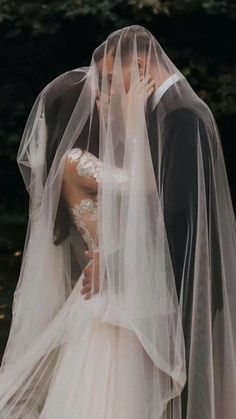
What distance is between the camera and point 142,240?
2650mm

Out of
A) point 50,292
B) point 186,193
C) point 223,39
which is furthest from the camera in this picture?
point 223,39

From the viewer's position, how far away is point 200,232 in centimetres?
263

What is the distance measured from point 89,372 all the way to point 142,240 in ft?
1.59

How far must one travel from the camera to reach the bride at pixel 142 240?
263 centimetres

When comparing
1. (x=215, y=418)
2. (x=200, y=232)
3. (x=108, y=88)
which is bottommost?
(x=215, y=418)

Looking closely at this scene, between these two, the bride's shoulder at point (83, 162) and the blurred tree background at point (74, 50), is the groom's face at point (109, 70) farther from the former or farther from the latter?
the blurred tree background at point (74, 50)

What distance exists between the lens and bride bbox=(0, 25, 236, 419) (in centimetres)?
263

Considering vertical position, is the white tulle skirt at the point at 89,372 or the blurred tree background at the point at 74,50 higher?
the blurred tree background at the point at 74,50

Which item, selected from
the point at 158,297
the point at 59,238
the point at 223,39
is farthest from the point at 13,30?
the point at 158,297

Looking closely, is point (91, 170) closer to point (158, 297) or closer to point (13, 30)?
point (158, 297)

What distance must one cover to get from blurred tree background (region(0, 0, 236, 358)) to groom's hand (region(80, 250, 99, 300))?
11.7 ft

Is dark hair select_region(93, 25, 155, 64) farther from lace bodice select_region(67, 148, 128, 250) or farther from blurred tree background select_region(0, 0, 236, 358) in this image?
blurred tree background select_region(0, 0, 236, 358)

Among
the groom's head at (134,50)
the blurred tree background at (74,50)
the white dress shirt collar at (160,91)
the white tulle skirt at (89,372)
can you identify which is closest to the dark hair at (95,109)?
the groom's head at (134,50)

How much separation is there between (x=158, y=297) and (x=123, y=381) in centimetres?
30
